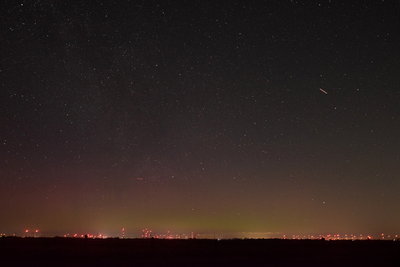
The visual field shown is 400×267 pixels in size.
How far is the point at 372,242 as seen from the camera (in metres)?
30.9

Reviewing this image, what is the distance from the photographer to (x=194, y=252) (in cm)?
2548

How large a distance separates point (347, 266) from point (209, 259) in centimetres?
681

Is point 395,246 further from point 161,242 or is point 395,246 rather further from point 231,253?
point 161,242

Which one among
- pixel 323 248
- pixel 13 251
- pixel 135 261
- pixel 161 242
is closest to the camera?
pixel 135 261

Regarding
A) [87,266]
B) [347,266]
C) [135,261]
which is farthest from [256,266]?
[87,266]

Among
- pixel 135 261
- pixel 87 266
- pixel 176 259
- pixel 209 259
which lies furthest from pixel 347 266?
pixel 87 266

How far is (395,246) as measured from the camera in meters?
28.7

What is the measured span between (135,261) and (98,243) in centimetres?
823

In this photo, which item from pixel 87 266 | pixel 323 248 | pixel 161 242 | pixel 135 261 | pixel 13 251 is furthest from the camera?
pixel 161 242

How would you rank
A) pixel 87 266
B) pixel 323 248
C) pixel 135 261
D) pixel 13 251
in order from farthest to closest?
1. pixel 323 248
2. pixel 13 251
3. pixel 135 261
4. pixel 87 266

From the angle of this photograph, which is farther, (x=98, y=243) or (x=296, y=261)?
(x=98, y=243)

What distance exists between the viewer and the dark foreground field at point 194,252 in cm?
2156

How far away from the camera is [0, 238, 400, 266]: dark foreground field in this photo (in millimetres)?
21562

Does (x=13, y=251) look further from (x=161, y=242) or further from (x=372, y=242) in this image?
(x=372, y=242)
